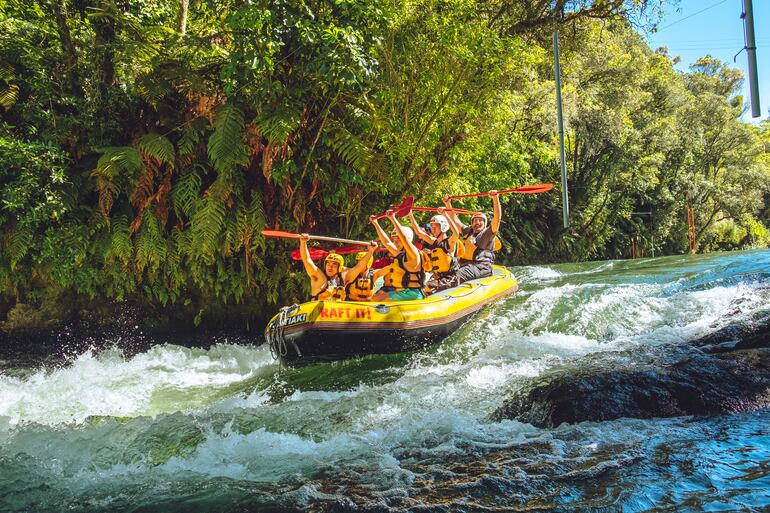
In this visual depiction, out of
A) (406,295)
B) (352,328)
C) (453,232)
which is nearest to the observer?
(352,328)

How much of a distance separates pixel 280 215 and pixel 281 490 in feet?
17.1

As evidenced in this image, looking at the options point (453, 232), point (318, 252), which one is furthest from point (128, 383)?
point (453, 232)

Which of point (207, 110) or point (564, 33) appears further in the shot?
point (564, 33)

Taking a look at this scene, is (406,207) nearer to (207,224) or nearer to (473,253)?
(473,253)

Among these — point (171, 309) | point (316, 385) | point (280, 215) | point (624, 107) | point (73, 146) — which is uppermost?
point (624, 107)

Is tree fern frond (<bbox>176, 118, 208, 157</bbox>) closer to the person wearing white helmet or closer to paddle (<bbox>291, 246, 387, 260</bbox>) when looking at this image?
paddle (<bbox>291, 246, 387, 260</bbox>)

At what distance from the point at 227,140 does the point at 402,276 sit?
9.69ft

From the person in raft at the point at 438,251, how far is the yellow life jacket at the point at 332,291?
1.72 metres

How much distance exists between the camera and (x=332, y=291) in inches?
286

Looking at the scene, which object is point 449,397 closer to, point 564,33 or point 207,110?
point 207,110

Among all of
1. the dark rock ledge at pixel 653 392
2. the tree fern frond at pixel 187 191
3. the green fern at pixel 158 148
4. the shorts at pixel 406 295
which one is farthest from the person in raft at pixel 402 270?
the dark rock ledge at pixel 653 392

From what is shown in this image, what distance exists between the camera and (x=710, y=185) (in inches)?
965

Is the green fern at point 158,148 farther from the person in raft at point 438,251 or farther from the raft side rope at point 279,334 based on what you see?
the person in raft at point 438,251

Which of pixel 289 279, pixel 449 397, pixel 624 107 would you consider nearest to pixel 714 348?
pixel 449 397
